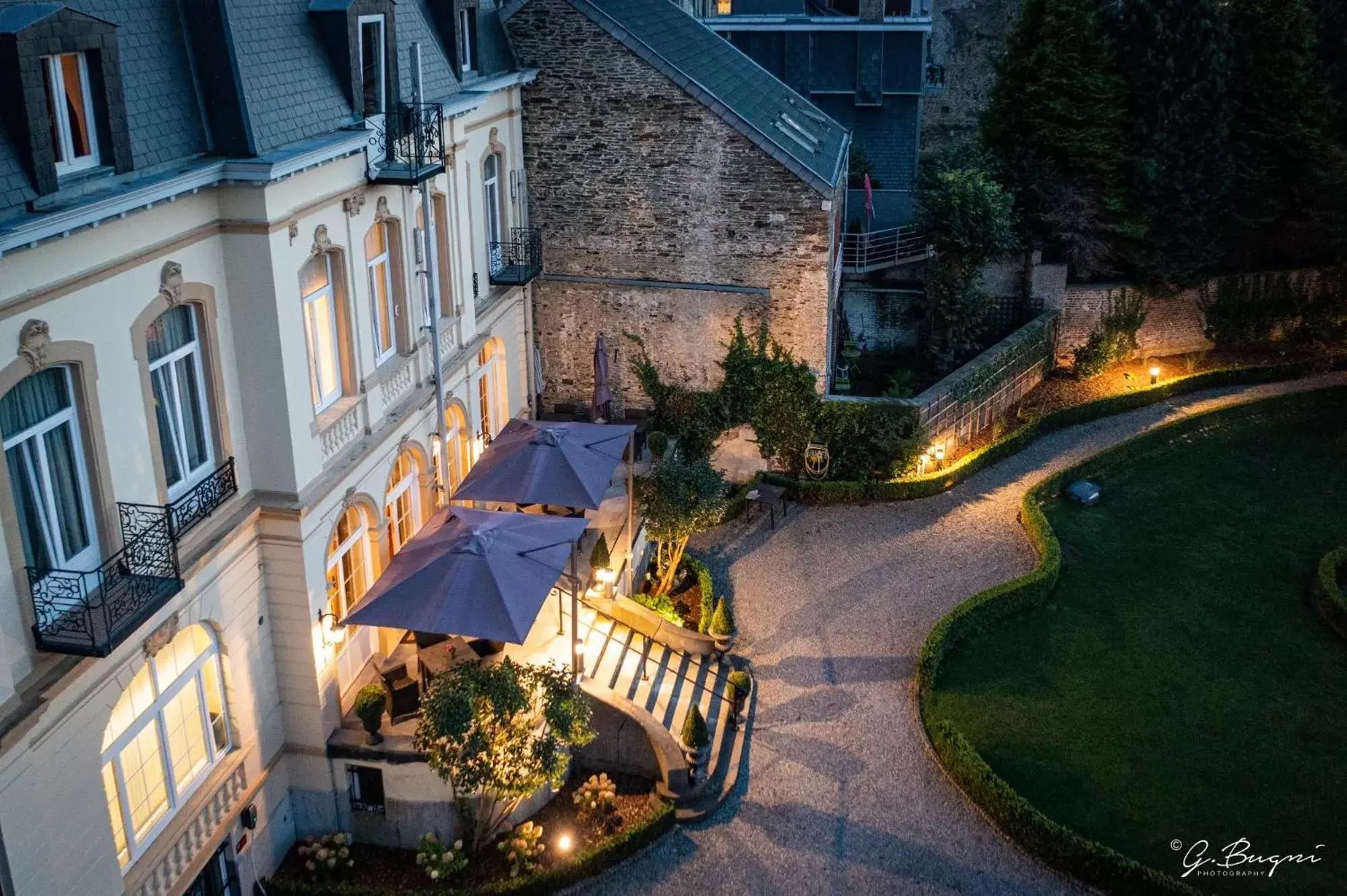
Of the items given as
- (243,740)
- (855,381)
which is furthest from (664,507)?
(855,381)

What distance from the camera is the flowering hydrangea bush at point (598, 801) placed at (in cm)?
1819

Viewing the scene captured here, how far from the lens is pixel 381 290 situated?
61.3 feet

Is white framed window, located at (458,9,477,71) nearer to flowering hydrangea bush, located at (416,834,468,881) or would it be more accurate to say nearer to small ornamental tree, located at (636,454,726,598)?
small ornamental tree, located at (636,454,726,598)

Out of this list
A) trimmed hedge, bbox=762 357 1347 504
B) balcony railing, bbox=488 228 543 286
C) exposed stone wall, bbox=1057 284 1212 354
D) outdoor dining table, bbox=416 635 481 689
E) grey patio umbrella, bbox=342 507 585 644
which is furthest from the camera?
exposed stone wall, bbox=1057 284 1212 354

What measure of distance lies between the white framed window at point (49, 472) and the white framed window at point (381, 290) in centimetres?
616

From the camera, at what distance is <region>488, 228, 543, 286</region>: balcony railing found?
24.6 meters

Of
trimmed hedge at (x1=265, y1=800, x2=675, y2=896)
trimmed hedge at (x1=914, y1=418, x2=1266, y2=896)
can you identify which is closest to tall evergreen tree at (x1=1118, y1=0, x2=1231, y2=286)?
trimmed hedge at (x1=914, y1=418, x2=1266, y2=896)

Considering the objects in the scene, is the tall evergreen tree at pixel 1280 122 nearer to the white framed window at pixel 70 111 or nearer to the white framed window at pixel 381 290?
the white framed window at pixel 381 290

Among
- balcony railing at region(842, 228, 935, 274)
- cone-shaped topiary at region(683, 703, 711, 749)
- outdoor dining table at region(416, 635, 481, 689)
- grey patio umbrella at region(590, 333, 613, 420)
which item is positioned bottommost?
cone-shaped topiary at region(683, 703, 711, 749)

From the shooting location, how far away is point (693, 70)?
2664 cm

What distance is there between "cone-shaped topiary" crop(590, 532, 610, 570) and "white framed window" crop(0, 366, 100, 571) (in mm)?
9756

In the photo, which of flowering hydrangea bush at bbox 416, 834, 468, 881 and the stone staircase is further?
the stone staircase

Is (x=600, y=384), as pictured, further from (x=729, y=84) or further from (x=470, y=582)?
(x=729, y=84)

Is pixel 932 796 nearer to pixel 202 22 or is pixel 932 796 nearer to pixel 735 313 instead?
pixel 735 313
